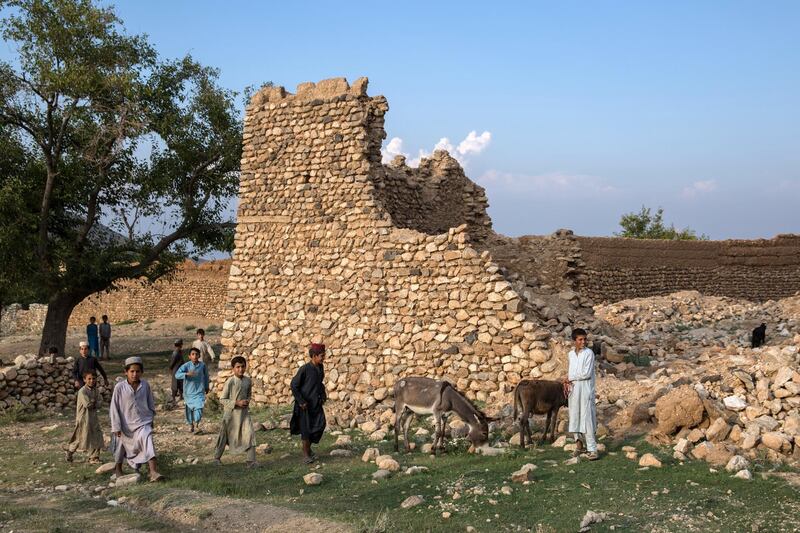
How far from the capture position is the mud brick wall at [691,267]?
26.0 metres

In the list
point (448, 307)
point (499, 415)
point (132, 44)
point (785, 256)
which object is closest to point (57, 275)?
point (132, 44)

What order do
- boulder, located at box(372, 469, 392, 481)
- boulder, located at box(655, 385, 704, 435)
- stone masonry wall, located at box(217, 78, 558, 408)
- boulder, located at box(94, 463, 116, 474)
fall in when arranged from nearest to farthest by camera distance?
1. boulder, located at box(372, 469, 392, 481)
2. boulder, located at box(655, 385, 704, 435)
3. boulder, located at box(94, 463, 116, 474)
4. stone masonry wall, located at box(217, 78, 558, 408)

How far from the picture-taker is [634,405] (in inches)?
379

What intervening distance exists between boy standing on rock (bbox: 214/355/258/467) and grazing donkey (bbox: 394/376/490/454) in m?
1.73

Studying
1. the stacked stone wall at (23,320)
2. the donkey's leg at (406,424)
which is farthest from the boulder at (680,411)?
the stacked stone wall at (23,320)

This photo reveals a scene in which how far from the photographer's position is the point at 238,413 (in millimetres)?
9438

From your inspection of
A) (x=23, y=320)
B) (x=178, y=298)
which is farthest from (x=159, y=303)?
(x=23, y=320)

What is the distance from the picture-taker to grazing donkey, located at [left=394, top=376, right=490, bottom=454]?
9.00 metres

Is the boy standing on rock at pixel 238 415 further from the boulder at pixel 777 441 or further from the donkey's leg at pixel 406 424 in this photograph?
the boulder at pixel 777 441

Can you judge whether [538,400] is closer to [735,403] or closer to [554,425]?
[554,425]

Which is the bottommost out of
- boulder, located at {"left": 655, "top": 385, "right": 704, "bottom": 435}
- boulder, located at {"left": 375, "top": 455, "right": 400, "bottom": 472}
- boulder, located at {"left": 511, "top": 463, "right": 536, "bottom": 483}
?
boulder, located at {"left": 375, "top": 455, "right": 400, "bottom": 472}

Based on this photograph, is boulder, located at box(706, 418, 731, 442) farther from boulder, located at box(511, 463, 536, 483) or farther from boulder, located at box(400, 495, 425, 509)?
boulder, located at box(400, 495, 425, 509)

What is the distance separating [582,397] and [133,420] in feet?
16.2

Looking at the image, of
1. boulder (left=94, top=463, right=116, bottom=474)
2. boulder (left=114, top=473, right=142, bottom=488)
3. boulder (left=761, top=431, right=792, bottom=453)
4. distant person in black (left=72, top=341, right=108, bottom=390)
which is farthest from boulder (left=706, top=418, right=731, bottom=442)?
distant person in black (left=72, top=341, right=108, bottom=390)
